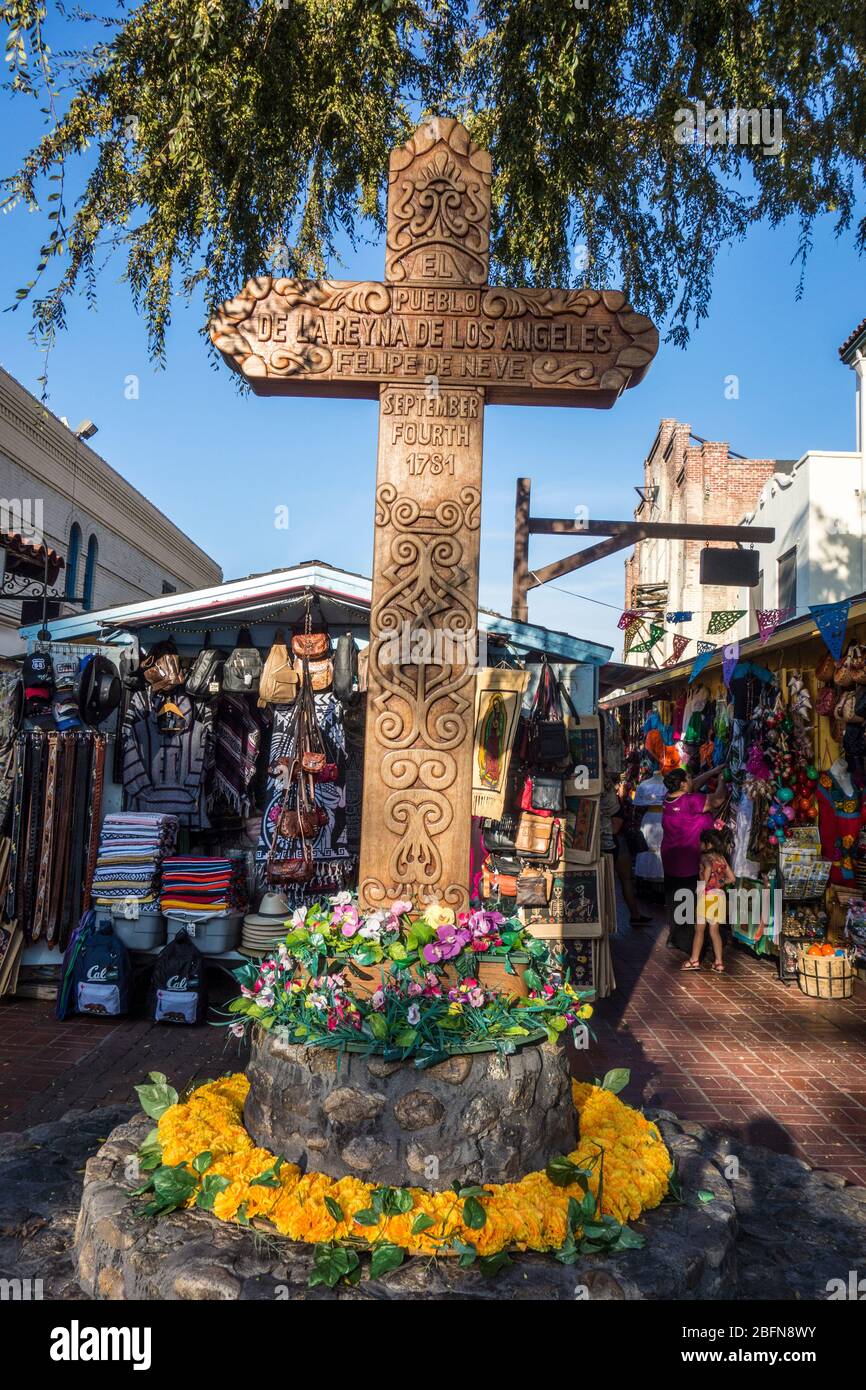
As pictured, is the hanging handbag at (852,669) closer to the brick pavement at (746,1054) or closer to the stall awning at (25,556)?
the brick pavement at (746,1054)

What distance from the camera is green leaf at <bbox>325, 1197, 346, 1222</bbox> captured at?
295cm

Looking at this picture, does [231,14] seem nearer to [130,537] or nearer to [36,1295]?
[36,1295]

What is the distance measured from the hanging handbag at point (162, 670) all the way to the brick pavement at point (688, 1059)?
110 inches

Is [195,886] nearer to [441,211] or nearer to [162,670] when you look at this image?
[162,670]

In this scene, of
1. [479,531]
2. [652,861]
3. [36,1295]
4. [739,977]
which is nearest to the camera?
[36,1295]

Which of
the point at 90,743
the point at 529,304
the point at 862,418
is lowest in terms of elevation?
the point at 90,743

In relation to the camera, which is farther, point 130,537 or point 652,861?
point 130,537

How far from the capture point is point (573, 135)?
617 centimetres

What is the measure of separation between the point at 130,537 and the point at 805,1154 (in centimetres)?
1913

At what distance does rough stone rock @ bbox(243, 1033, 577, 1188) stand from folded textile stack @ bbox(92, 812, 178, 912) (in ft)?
14.8

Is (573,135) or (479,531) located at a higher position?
(573,135)

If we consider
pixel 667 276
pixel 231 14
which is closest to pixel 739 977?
pixel 667 276

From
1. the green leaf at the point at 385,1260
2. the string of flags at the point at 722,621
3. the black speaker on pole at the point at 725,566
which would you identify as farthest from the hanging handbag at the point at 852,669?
the green leaf at the point at 385,1260

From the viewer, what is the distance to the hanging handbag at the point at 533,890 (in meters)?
7.54
